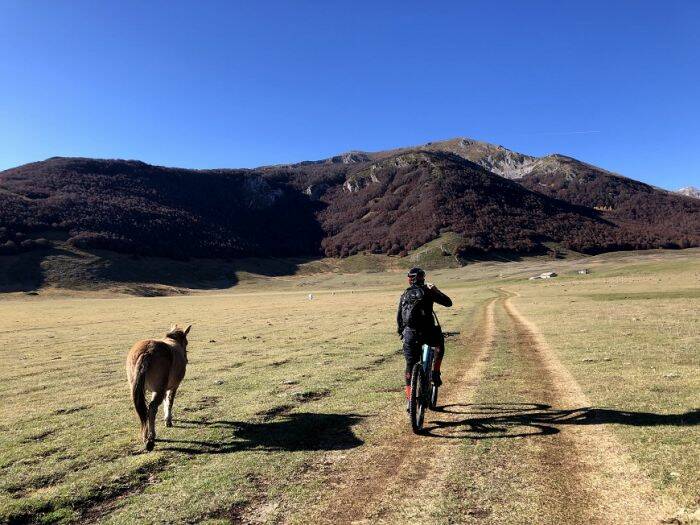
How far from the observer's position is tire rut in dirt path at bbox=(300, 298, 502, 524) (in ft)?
20.5

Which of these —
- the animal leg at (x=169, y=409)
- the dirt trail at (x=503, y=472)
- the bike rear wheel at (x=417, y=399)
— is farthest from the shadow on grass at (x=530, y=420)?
the animal leg at (x=169, y=409)

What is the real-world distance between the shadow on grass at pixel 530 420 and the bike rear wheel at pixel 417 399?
0.28m

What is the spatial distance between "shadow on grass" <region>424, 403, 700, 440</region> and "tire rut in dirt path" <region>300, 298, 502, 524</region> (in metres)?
0.72

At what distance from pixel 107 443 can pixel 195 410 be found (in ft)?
9.30

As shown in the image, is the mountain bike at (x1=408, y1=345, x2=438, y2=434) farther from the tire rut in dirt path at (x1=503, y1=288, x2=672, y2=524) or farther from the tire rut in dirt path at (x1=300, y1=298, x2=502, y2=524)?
the tire rut in dirt path at (x1=503, y1=288, x2=672, y2=524)

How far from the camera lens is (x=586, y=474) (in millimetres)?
7211

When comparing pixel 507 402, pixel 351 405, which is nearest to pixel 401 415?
pixel 351 405

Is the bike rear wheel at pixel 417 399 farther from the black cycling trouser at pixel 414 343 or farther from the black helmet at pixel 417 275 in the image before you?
the black helmet at pixel 417 275

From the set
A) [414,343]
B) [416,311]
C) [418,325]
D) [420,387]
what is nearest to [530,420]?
[420,387]

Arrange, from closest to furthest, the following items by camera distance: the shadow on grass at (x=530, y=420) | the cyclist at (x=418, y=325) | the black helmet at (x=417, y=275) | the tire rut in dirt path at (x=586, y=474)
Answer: the tire rut in dirt path at (x=586, y=474) < the shadow on grass at (x=530, y=420) < the cyclist at (x=418, y=325) < the black helmet at (x=417, y=275)

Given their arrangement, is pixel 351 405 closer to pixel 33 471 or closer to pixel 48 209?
pixel 33 471

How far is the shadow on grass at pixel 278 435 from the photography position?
9.17 meters

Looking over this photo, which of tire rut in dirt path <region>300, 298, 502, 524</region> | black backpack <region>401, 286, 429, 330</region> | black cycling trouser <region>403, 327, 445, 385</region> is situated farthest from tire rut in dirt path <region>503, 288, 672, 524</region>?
black backpack <region>401, 286, 429, 330</region>

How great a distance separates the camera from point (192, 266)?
184000 millimetres
